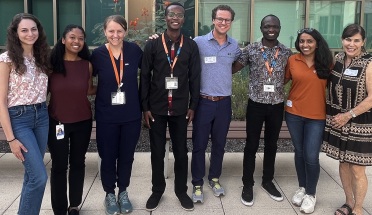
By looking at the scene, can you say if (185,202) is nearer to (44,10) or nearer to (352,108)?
(352,108)

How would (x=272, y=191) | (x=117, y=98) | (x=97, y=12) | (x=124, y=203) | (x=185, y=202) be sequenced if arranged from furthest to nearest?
(x=97, y=12) < (x=272, y=191) < (x=185, y=202) < (x=124, y=203) < (x=117, y=98)

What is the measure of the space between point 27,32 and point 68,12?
7425 millimetres

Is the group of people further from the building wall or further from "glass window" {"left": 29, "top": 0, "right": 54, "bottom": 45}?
"glass window" {"left": 29, "top": 0, "right": 54, "bottom": 45}

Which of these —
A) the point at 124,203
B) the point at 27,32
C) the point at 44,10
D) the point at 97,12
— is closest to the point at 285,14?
the point at 97,12

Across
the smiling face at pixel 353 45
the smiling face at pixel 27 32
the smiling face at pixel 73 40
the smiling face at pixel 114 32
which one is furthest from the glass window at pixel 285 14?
the smiling face at pixel 27 32

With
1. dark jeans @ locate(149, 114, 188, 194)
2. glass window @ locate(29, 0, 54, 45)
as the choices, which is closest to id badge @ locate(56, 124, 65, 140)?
dark jeans @ locate(149, 114, 188, 194)

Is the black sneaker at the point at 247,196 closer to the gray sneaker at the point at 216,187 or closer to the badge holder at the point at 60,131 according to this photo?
the gray sneaker at the point at 216,187

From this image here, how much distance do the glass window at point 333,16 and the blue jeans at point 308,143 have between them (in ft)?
23.9

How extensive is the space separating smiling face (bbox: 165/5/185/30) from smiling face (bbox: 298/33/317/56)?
4.07 feet

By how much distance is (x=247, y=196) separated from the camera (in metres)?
4.46

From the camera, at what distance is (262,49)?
421cm

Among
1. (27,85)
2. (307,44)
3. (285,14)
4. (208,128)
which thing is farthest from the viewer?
(285,14)

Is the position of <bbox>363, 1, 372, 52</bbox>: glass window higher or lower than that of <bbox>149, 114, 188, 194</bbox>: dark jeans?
higher

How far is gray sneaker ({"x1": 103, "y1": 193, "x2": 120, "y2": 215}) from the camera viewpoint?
4.12 metres
